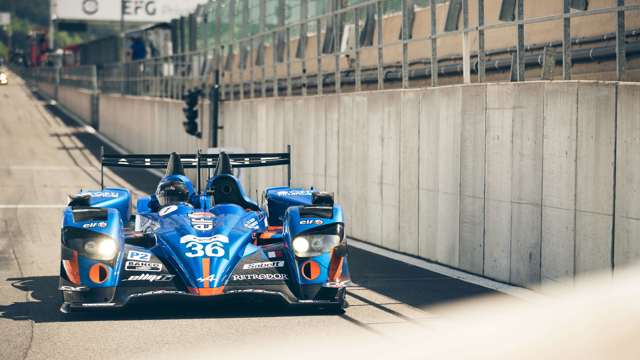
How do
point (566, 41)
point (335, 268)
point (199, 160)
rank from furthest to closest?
point (199, 160)
point (566, 41)
point (335, 268)

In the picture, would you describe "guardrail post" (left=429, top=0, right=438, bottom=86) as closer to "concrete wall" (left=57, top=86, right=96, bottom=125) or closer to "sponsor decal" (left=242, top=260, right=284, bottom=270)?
"sponsor decal" (left=242, top=260, right=284, bottom=270)

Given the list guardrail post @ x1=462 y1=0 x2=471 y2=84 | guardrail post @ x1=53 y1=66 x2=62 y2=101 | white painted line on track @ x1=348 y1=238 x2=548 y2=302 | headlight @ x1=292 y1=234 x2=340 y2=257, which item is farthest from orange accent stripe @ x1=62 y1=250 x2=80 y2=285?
guardrail post @ x1=53 y1=66 x2=62 y2=101

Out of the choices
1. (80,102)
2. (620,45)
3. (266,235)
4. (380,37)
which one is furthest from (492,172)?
(80,102)

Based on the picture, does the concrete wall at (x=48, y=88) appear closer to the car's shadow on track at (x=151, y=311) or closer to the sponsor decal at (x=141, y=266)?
the car's shadow on track at (x=151, y=311)

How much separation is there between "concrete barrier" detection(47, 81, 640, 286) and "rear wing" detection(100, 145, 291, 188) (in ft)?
7.82

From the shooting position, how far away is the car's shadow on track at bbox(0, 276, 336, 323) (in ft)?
35.9

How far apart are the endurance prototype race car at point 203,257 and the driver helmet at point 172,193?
77 cm

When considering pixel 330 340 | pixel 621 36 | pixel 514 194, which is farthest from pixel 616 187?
pixel 330 340

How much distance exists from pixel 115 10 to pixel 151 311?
9311 centimetres

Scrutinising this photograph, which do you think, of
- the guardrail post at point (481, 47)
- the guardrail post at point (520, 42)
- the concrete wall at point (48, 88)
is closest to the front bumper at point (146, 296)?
the guardrail post at point (520, 42)

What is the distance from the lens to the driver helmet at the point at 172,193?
1295cm

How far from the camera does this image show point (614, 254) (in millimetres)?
11383

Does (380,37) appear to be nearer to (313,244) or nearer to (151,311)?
(313,244)

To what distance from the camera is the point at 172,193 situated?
1296 centimetres
